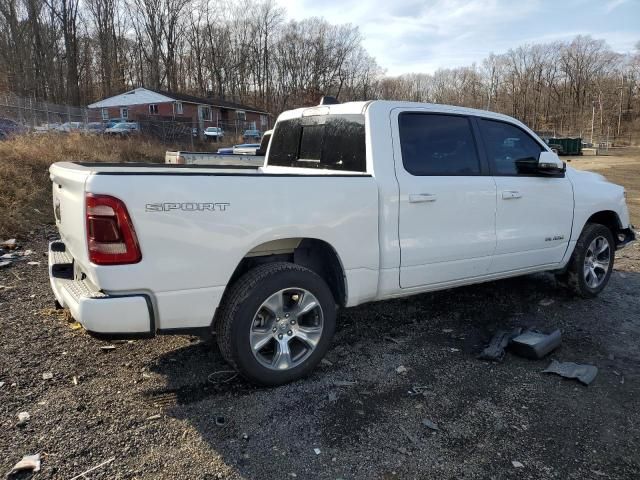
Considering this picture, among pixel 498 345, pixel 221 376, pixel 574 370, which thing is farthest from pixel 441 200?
pixel 221 376

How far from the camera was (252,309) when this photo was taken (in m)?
3.08

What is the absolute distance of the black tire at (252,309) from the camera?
10.0ft

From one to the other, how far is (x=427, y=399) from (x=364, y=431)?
601mm

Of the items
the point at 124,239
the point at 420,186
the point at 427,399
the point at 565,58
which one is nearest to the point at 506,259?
the point at 420,186

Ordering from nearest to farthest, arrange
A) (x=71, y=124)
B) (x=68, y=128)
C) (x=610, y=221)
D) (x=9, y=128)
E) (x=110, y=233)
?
(x=110, y=233), (x=610, y=221), (x=9, y=128), (x=68, y=128), (x=71, y=124)

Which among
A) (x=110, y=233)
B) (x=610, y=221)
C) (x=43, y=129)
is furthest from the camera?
(x=43, y=129)

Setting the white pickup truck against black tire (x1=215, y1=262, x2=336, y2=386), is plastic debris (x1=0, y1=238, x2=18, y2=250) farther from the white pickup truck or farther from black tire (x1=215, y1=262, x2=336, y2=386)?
black tire (x1=215, y1=262, x2=336, y2=386)

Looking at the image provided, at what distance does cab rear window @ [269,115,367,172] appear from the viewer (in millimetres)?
3830

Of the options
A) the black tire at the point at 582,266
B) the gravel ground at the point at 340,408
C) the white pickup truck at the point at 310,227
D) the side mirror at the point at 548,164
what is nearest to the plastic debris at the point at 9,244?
the gravel ground at the point at 340,408

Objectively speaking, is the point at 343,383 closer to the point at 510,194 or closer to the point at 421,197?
the point at 421,197

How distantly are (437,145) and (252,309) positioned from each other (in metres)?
2.10

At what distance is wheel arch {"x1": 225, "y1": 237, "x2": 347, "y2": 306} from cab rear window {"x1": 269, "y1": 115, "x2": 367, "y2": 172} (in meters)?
0.72

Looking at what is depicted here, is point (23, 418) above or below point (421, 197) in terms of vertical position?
below

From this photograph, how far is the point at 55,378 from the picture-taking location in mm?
3404
